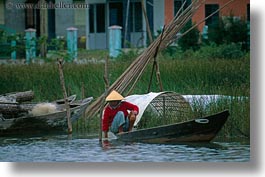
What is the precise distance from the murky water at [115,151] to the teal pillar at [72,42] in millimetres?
964

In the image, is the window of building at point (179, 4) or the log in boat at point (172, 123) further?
the window of building at point (179, 4)

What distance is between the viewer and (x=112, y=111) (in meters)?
13.4

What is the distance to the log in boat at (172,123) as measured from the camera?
13.2 m

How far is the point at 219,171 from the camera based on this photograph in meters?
12.2

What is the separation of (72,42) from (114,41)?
1.53 feet

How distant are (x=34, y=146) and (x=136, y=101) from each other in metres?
1.27

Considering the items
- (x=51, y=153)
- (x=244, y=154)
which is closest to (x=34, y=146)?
(x=51, y=153)

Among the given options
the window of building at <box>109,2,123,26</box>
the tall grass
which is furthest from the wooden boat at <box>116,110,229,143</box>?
the window of building at <box>109,2,123,26</box>

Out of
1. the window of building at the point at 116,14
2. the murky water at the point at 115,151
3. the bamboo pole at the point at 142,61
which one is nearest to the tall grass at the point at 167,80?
the bamboo pole at the point at 142,61

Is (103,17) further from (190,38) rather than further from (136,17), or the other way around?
(190,38)

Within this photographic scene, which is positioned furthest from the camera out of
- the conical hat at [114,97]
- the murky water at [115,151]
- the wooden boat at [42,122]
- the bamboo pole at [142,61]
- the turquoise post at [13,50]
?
the wooden boat at [42,122]

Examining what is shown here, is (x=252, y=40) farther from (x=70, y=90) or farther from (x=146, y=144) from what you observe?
(x=70, y=90)

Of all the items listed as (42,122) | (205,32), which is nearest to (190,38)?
(205,32)

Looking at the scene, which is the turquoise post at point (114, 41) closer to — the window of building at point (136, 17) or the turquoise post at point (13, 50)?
the window of building at point (136, 17)
